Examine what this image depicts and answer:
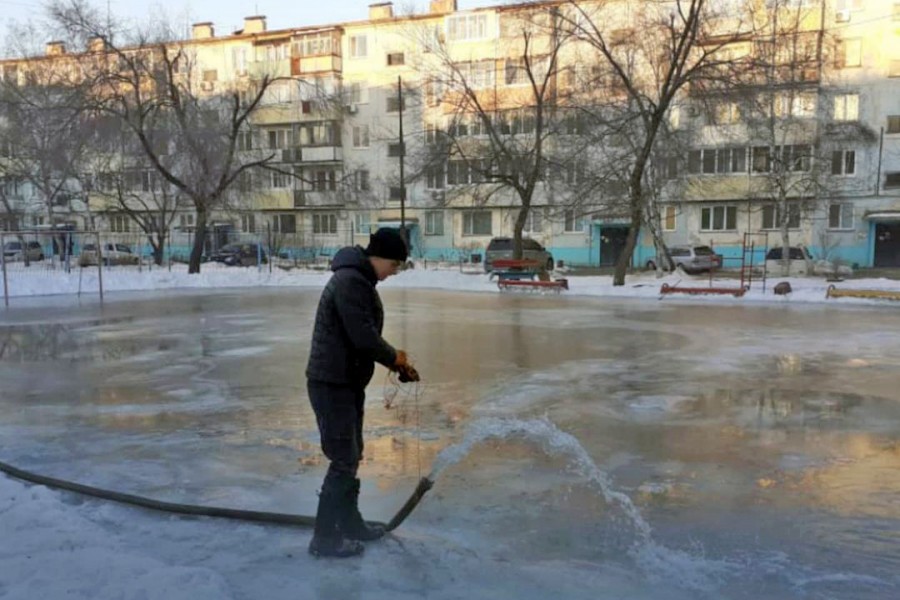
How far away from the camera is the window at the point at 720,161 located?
3922 cm

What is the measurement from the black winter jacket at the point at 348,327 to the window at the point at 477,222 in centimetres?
4290

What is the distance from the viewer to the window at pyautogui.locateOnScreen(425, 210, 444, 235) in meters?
48.3

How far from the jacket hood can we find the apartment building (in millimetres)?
21952

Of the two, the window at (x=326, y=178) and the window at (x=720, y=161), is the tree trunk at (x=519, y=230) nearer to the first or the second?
the window at (x=720, y=161)

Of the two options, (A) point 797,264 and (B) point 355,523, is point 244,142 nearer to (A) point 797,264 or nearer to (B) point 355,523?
(A) point 797,264

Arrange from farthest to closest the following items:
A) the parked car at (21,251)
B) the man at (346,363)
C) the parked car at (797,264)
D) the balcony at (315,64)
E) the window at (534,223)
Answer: the balcony at (315,64), the window at (534,223), the parked car at (797,264), the parked car at (21,251), the man at (346,363)

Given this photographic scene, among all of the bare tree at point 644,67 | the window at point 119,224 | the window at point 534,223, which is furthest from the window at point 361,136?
the bare tree at point 644,67

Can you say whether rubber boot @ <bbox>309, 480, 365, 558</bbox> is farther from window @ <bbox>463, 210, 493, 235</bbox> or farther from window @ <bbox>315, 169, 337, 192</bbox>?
window @ <bbox>315, 169, 337, 192</bbox>

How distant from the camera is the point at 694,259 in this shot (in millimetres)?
36500

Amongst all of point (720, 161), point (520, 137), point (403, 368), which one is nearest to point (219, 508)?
point (403, 368)

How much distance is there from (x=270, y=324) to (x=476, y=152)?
18688 mm

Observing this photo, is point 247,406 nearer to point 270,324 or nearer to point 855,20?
point 270,324

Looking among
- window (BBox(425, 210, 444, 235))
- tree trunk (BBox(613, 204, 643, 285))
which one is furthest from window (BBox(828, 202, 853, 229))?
window (BBox(425, 210, 444, 235))

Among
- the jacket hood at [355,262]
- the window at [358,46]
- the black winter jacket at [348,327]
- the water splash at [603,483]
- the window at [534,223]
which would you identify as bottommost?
the water splash at [603,483]
